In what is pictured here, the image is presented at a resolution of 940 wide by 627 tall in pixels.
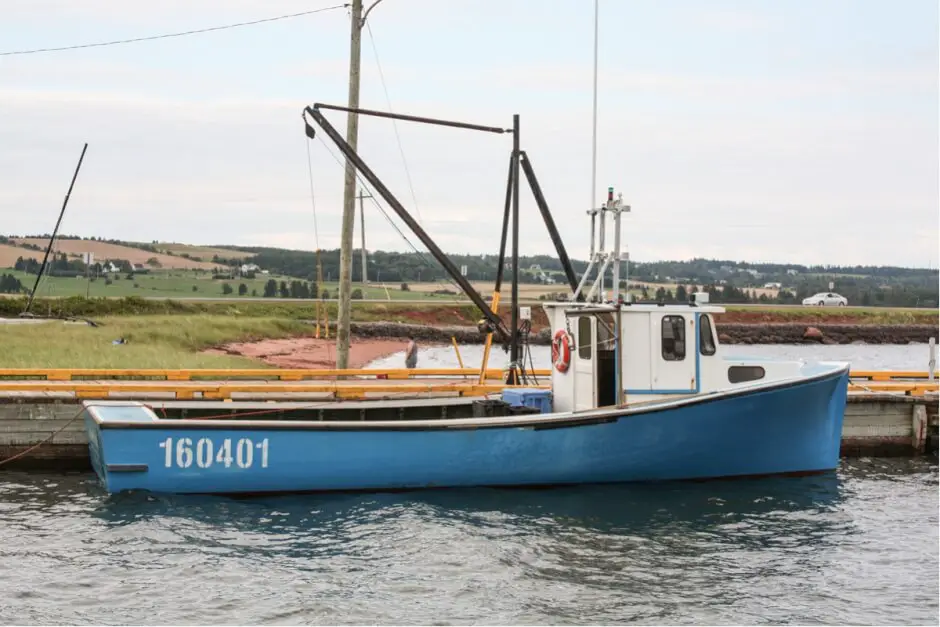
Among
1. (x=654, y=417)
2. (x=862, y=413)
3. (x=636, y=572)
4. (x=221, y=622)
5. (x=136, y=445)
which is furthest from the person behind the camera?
(x=862, y=413)

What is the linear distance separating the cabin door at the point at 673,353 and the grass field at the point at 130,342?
1586cm

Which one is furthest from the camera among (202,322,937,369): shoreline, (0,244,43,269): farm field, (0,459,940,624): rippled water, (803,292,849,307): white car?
(803,292,849,307): white car

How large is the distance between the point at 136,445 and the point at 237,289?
84.1 meters

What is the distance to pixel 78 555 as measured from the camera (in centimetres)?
1346

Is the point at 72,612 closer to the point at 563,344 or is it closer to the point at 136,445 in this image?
the point at 136,445

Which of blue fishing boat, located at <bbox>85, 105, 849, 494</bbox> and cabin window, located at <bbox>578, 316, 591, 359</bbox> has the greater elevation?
cabin window, located at <bbox>578, 316, 591, 359</bbox>

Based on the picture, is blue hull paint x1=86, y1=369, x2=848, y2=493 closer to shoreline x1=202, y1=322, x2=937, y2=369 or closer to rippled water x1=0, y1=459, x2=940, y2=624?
rippled water x1=0, y1=459, x2=940, y2=624

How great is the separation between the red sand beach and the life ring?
816 inches

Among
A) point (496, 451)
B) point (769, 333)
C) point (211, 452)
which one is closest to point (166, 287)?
point (769, 333)

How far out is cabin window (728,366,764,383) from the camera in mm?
18406

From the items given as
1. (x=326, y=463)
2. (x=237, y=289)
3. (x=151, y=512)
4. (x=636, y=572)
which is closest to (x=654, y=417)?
(x=636, y=572)

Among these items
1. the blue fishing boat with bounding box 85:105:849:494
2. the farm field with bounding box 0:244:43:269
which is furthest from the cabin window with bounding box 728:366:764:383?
the farm field with bounding box 0:244:43:269

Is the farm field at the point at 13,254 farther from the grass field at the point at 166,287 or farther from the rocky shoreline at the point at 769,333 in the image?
the rocky shoreline at the point at 769,333

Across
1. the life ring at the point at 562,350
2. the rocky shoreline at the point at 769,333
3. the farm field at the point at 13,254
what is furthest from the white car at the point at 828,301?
the life ring at the point at 562,350
